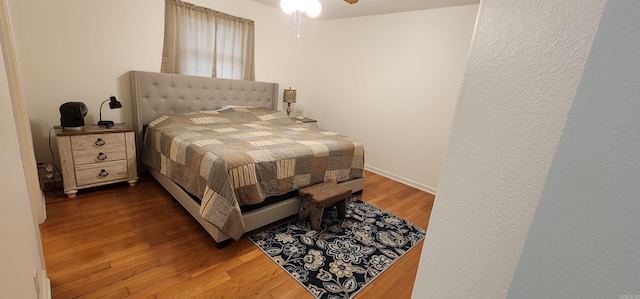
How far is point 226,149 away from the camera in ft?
6.93

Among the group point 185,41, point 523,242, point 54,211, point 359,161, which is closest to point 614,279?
point 523,242

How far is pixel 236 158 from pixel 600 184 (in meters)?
1.88

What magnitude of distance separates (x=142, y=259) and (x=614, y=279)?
219 centimetres

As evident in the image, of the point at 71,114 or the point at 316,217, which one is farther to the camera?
the point at 71,114

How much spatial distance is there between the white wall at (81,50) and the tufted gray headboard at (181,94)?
0.20 meters

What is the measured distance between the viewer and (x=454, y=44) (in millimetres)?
2996

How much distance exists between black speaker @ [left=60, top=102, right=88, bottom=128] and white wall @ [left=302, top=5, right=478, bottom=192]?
3134 mm

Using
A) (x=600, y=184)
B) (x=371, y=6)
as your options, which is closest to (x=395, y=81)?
(x=371, y=6)

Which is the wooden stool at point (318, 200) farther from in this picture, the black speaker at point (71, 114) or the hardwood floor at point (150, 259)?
the black speaker at point (71, 114)

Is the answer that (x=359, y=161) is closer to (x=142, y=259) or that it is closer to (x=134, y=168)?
(x=142, y=259)

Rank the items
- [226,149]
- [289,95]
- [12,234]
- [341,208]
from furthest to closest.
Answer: [289,95]
[341,208]
[226,149]
[12,234]

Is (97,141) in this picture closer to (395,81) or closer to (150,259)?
(150,259)

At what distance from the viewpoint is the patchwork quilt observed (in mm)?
1886

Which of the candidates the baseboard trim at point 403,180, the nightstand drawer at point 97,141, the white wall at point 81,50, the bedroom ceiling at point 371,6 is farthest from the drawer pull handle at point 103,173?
the baseboard trim at point 403,180
